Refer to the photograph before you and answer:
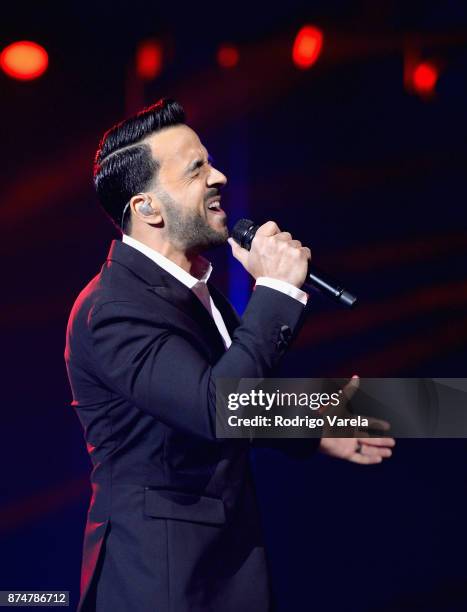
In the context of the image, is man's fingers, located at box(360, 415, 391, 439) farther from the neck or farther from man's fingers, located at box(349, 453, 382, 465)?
the neck

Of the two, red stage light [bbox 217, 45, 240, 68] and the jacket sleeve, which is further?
red stage light [bbox 217, 45, 240, 68]

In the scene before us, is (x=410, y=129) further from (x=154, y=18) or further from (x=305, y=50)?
(x=154, y=18)

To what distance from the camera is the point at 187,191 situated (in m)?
1.33

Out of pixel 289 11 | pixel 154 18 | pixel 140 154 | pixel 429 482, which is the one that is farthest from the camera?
pixel 429 482

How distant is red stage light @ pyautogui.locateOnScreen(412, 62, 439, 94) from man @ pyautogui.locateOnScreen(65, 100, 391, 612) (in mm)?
1985

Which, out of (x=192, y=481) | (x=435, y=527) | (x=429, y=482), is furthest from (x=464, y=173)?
(x=192, y=481)

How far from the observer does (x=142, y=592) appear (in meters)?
1.06

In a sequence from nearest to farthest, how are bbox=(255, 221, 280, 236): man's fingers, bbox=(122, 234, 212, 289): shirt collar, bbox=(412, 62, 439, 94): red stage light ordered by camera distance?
bbox=(255, 221, 280, 236): man's fingers
bbox=(122, 234, 212, 289): shirt collar
bbox=(412, 62, 439, 94): red stage light

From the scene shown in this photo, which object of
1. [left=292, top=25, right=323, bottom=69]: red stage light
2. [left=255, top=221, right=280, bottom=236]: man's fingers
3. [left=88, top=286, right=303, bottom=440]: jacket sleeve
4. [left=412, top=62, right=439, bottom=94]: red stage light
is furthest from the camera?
[left=412, top=62, right=439, bottom=94]: red stage light

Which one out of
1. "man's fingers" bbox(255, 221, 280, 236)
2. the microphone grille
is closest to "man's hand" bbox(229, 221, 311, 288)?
"man's fingers" bbox(255, 221, 280, 236)

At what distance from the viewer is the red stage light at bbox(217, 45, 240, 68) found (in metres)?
2.43

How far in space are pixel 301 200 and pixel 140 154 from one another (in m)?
1.35

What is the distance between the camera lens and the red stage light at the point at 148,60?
7.63ft

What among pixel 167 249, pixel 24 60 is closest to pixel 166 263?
pixel 167 249
